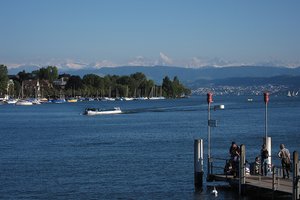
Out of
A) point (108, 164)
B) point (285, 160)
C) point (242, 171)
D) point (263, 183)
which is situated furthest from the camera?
point (108, 164)

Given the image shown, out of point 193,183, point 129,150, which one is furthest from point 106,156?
point 193,183

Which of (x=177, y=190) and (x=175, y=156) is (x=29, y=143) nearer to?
(x=175, y=156)

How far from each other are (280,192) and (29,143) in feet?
164

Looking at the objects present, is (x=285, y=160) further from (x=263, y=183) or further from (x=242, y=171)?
(x=242, y=171)

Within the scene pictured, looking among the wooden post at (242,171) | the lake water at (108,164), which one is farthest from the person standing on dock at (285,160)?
the lake water at (108,164)

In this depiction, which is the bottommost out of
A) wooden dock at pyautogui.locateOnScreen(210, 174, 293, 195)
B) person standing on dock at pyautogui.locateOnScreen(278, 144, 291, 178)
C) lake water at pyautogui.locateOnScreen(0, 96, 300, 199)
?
lake water at pyautogui.locateOnScreen(0, 96, 300, 199)

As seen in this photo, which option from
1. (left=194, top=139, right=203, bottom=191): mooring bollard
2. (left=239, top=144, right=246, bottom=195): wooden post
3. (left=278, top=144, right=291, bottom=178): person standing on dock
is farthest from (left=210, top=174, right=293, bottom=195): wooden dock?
(left=194, top=139, right=203, bottom=191): mooring bollard

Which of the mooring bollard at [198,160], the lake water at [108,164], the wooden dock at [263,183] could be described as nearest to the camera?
the wooden dock at [263,183]

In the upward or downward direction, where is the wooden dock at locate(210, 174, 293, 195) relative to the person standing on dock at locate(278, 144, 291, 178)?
downward

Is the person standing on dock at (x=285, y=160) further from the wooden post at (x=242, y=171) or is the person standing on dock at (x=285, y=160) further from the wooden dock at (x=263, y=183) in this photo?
the wooden post at (x=242, y=171)

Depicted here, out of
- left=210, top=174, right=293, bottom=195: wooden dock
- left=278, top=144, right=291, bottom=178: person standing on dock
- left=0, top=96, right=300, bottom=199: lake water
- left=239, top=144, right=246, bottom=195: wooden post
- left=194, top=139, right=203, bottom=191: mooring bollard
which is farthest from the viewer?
left=0, top=96, right=300, bottom=199: lake water

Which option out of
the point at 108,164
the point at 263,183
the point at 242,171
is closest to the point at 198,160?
the point at 242,171

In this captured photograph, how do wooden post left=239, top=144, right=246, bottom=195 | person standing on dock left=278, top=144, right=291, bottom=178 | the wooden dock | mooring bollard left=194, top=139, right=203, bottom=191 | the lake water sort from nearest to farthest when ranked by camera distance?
the wooden dock
wooden post left=239, top=144, right=246, bottom=195
person standing on dock left=278, top=144, right=291, bottom=178
mooring bollard left=194, top=139, right=203, bottom=191
the lake water

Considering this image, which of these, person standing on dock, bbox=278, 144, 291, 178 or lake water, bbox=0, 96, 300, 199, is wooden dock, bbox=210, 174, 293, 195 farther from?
lake water, bbox=0, 96, 300, 199
